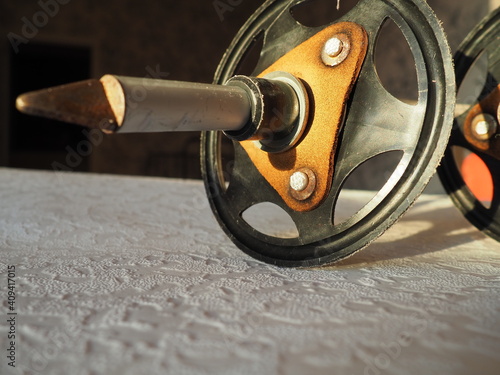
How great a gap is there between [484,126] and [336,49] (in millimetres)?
219

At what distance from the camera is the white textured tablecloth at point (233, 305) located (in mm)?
298

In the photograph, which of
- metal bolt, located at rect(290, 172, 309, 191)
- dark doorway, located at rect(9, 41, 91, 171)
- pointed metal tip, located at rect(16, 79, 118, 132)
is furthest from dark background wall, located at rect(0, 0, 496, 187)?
pointed metal tip, located at rect(16, 79, 118, 132)

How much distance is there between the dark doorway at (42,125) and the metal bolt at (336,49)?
3790 mm

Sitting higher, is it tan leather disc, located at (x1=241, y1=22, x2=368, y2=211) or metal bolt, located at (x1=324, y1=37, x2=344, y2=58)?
metal bolt, located at (x1=324, y1=37, x2=344, y2=58)

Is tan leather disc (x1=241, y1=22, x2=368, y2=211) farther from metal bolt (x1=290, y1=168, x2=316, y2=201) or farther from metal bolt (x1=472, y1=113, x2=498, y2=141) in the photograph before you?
metal bolt (x1=472, y1=113, x2=498, y2=141)

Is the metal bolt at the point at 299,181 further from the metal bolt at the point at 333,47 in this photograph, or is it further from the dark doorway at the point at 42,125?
the dark doorway at the point at 42,125

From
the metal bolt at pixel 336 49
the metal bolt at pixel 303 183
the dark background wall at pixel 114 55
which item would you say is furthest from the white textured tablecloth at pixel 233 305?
the dark background wall at pixel 114 55

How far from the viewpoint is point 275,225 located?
74cm

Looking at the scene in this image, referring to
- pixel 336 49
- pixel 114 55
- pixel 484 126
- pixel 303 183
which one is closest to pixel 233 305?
pixel 303 183

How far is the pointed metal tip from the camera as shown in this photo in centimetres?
36

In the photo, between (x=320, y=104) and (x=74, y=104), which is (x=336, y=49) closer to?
(x=320, y=104)

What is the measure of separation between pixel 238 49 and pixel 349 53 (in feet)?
0.54

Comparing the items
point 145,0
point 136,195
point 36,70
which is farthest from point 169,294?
point 36,70

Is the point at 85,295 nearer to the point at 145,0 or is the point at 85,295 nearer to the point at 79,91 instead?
the point at 79,91
